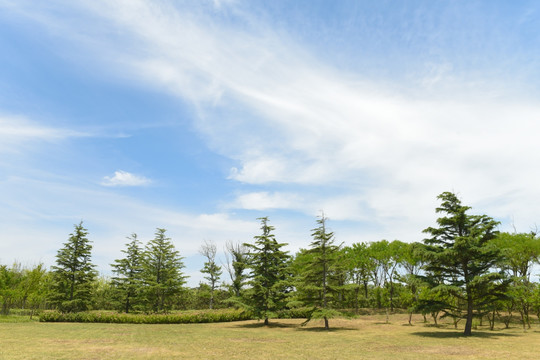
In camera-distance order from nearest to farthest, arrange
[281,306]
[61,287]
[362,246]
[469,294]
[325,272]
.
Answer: [469,294] → [325,272] → [281,306] → [61,287] → [362,246]

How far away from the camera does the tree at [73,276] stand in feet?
139

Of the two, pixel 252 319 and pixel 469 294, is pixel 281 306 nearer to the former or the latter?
pixel 252 319

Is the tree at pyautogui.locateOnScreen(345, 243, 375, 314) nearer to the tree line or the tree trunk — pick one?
the tree line

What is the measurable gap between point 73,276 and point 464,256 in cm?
4520

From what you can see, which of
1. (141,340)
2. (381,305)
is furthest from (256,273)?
(381,305)

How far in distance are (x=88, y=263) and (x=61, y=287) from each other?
4117 mm

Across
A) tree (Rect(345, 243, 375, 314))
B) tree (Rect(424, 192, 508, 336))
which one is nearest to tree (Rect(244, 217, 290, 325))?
tree (Rect(424, 192, 508, 336))

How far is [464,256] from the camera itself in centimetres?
2414

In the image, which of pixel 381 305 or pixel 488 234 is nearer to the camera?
pixel 488 234

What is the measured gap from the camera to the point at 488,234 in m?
24.7

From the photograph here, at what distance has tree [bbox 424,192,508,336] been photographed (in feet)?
77.3

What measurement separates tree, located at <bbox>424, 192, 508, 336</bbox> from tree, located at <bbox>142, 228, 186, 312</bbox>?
3215cm

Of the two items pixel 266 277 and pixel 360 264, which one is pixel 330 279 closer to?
pixel 266 277

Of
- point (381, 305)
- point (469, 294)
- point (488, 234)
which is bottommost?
point (381, 305)
